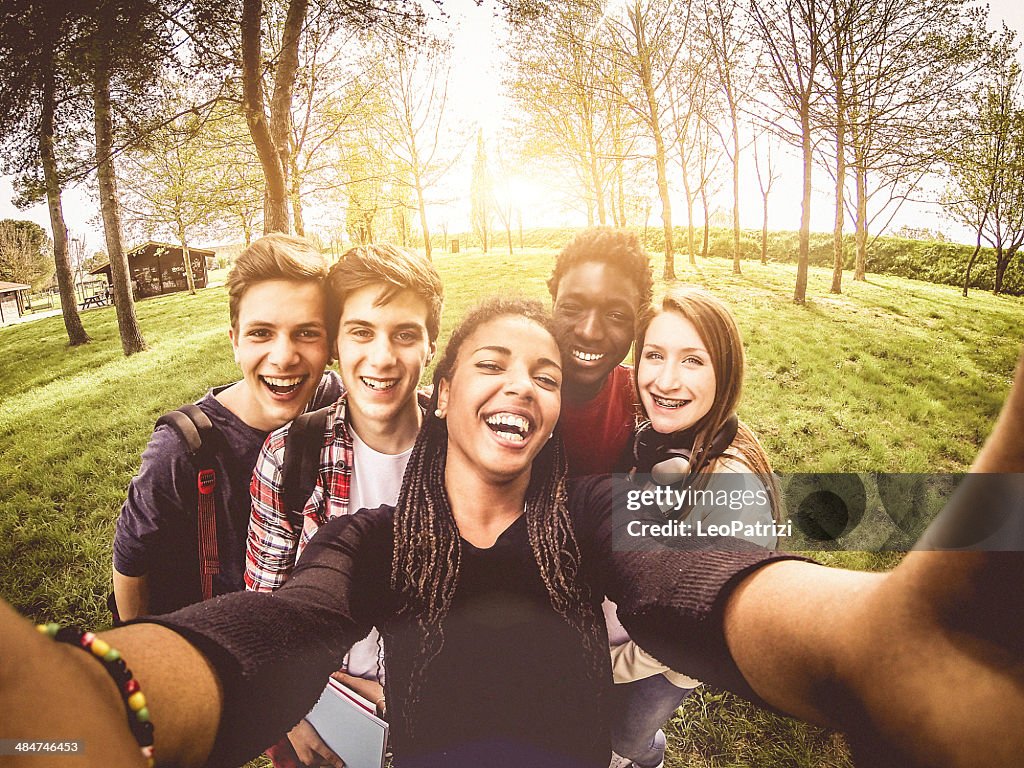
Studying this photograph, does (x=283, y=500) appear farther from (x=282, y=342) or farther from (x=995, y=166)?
(x=995, y=166)

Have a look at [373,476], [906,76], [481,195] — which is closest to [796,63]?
[906,76]

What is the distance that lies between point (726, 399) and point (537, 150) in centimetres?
103

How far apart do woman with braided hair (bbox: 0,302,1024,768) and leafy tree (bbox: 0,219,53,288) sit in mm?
1422

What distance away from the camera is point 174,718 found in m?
0.69

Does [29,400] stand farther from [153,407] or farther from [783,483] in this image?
[783,483]

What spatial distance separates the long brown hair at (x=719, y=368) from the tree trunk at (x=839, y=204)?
50cm

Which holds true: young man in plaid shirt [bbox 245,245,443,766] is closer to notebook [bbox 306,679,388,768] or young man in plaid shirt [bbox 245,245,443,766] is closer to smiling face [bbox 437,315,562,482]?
smiling face [bbox 437,315,562,482]

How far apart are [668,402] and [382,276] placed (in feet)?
2.93

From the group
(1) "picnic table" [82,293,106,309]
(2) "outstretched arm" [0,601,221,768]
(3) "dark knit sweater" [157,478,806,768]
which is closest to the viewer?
(2) "outstretched arm" [0,601,221,768]

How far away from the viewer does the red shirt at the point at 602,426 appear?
4.10ft

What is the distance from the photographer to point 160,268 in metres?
1.40

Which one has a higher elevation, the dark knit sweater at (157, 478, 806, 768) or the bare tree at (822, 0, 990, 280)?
the bare tree at (822, 0, 990, 280)

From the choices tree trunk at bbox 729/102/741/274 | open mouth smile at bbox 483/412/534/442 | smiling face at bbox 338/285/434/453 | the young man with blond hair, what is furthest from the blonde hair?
tree trunk at bbox 729/102/741/274

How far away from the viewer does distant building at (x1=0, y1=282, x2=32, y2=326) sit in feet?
4.81
